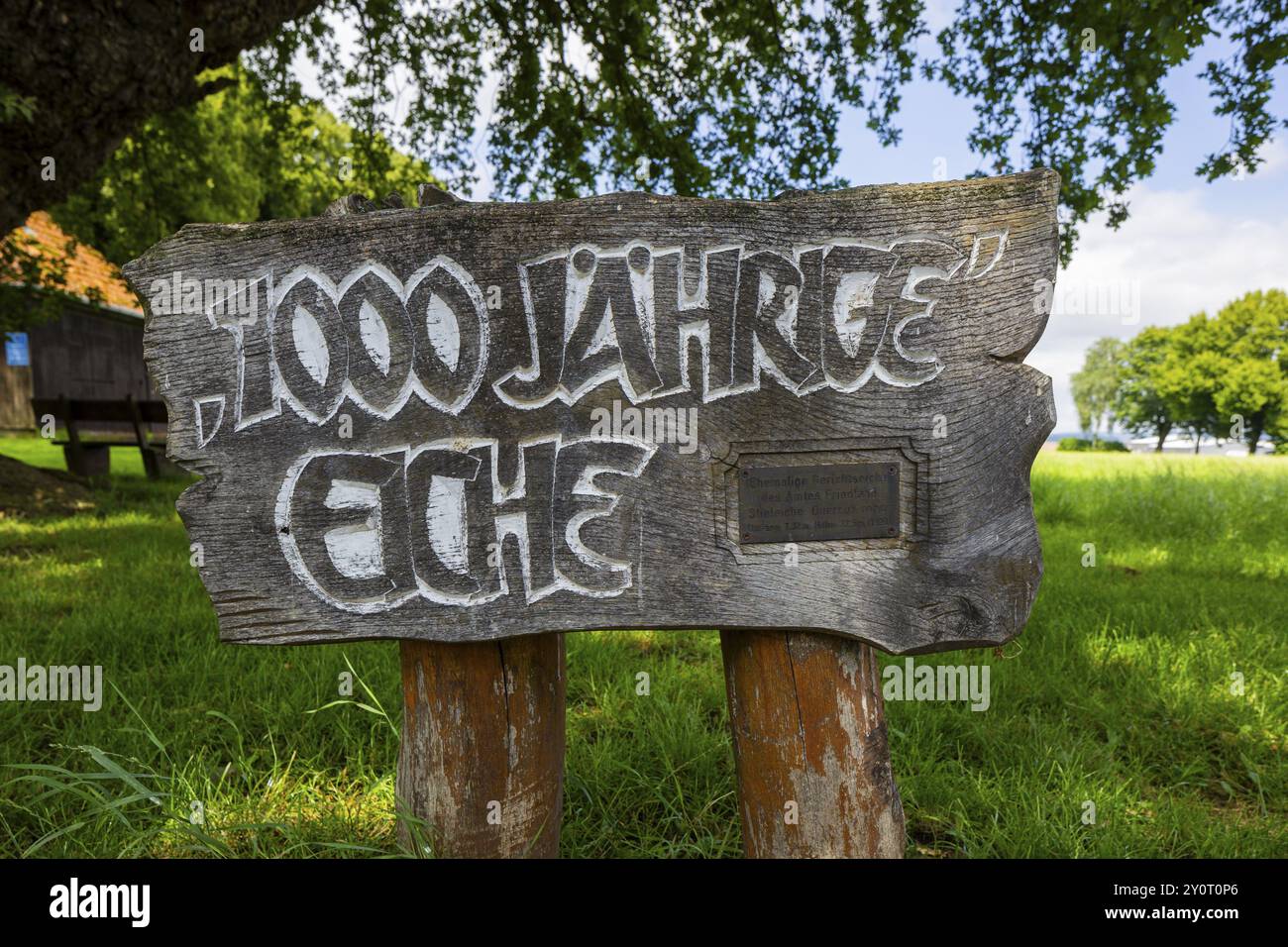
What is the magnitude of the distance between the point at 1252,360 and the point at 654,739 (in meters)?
51.2

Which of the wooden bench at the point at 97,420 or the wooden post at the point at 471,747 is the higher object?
the wooden bench at the point at 97,420

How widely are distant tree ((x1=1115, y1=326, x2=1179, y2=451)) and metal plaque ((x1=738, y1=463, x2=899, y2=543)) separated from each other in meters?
55.8

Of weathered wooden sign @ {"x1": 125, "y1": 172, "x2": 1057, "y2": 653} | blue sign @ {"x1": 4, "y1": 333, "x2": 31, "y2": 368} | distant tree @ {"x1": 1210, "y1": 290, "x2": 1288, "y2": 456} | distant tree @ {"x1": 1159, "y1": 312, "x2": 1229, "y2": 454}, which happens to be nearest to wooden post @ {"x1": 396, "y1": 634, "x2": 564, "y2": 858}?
weathered wooden sign @ {"x1": 125, "y1": 172, "x2": 1057, "y2": 653}

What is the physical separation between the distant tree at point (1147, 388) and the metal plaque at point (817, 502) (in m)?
55.8

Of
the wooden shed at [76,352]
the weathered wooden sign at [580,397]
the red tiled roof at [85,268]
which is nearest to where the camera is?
the weathered wooden sign at [580,397]

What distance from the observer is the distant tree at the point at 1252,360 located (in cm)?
3928

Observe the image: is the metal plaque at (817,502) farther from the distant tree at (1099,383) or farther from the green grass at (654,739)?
the distant tree at (1099,383)

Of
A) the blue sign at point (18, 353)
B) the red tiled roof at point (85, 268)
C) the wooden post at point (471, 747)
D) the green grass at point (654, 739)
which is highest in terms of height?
the red tiled roof at point (85, 268)

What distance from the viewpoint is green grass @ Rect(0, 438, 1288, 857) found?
2.28 m

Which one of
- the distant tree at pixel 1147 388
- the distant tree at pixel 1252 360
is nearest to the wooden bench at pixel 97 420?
the distant tree at pixel 1252 360

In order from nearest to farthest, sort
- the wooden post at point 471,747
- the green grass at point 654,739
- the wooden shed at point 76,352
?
the wooden post at point 471,747
the green grass at point 654,739
the wooden shed at point 76,352

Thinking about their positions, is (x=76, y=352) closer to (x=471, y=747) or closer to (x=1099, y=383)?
(x=471, y=747)

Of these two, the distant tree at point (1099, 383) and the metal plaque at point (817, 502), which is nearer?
the metal plaque at point (817, 502)

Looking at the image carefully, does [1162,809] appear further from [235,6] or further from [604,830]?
[235,6]
